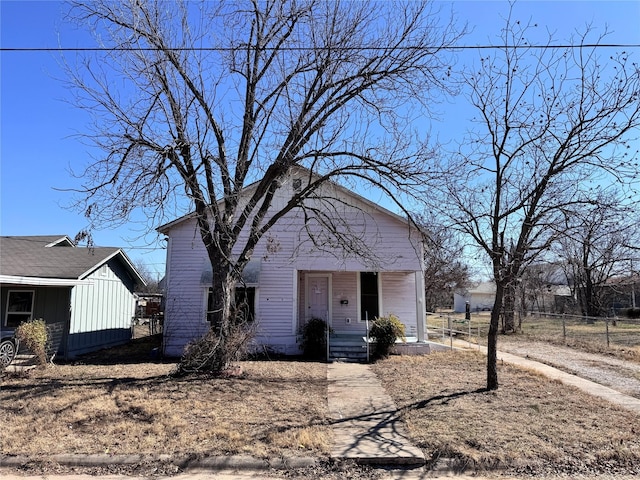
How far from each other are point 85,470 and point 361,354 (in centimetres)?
965

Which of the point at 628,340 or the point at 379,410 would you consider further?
the point at 628,340

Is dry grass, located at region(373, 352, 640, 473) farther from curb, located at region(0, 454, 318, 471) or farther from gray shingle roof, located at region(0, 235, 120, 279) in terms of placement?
gray shingle roof, located at region(0, 235, 120, 279)

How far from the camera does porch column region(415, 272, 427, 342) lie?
15.4 metres

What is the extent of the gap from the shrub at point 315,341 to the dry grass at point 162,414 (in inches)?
149

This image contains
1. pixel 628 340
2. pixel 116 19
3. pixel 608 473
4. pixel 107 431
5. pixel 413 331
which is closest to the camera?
pixel 608 473

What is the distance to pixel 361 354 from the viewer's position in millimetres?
14016

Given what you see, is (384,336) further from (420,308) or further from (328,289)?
(328,289)

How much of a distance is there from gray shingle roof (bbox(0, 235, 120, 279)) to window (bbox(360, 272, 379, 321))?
9057 millimetres

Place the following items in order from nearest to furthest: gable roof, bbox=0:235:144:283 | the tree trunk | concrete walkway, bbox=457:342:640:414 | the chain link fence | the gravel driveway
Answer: concrete walkway, bbox=457:342:640:414 → the tree trunk → the gravel driveway → gable roof, bbox=0:235:144:283 → the chain link fence

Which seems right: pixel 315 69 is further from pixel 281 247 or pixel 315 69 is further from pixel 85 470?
pixel 85 470

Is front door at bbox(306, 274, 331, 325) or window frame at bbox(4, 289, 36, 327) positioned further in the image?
front door at bbox(306, 274, 331, 325)

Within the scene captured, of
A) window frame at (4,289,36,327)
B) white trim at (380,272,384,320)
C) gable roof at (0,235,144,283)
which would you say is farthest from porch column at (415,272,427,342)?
window frame at (4,289,36,327)

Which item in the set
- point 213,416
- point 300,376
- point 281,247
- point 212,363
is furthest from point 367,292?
point 213,416

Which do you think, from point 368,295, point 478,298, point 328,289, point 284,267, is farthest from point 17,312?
point 478,298
